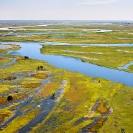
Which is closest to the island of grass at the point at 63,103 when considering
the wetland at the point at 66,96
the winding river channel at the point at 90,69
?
the wetland at the point at 66,96

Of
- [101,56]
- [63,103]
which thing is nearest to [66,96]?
[63,103]

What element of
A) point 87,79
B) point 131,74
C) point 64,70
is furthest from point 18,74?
point 131,74

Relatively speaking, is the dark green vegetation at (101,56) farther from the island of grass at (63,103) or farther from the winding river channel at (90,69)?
the island of grass at (63,103)

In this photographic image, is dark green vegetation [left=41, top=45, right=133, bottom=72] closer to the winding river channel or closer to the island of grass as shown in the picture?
the winding river channel

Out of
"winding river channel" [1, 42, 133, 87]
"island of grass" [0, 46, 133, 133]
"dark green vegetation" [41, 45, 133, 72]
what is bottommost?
"island of grass" [0, 46, 133, 133]

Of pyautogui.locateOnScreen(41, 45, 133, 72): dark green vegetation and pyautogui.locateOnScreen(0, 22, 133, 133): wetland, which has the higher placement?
pyautogui.locateOnScreen(41, 45, 133, 72): dark green vegetation

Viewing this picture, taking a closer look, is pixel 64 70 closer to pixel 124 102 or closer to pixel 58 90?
pixel 58 90

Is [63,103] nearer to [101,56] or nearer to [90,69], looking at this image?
[90,69]

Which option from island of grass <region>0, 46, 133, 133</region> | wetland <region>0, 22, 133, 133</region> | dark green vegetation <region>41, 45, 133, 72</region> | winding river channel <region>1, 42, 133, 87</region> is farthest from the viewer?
dark green vegetation <region>41, 45, 133, 72</region>

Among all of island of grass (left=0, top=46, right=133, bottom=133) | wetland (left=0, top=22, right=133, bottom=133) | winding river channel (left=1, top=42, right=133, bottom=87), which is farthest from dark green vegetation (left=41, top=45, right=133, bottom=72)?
island of grass (left=0, top=46, right=133, bottom=133)
